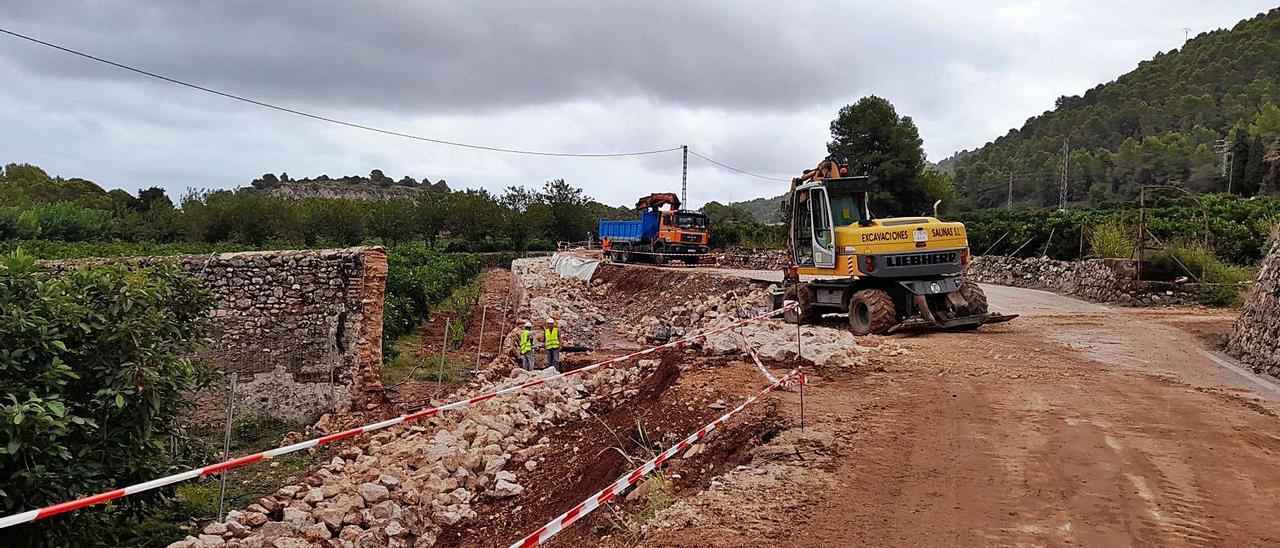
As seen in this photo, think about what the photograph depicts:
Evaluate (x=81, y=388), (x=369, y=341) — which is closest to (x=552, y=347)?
(x=369, y=341)

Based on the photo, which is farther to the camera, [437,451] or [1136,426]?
[437,451]

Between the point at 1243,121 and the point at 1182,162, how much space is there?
16524 millimetres

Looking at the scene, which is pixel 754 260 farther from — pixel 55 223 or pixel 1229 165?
pixel 55 223

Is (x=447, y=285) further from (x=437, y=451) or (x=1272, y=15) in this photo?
(x=1272, y=15)

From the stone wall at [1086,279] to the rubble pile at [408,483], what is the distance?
354 inches

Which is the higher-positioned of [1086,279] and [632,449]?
[1086,279]

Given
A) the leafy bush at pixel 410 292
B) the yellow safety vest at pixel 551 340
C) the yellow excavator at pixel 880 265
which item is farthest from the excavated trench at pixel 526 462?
the leafy bush at pixel 410 292

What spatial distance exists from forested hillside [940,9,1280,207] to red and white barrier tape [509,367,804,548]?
45.2 m

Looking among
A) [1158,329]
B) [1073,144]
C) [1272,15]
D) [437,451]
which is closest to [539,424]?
[437,451]

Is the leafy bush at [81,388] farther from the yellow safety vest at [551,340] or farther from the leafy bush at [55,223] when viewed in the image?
the leafy bush at [55,223]

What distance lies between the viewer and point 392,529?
7.16 m

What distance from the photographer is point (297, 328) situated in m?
11.1

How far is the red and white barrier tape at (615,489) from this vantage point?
448 cm

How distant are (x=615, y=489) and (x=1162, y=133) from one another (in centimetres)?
10290
